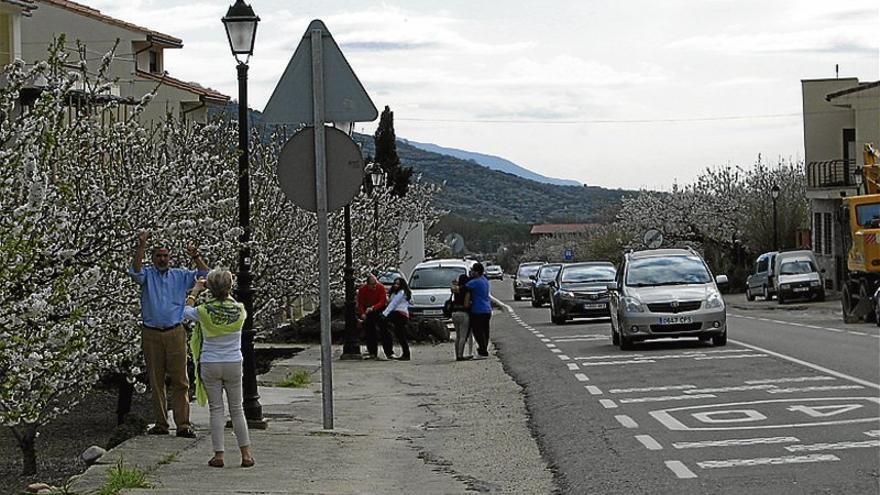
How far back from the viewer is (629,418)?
1410 centimetres

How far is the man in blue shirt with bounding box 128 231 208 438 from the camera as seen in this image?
12693mm

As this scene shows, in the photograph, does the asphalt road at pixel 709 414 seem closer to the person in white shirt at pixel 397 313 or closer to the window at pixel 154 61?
the person in white shirt at pixel 397 313

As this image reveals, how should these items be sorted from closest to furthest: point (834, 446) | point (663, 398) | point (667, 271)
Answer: point (834, 446) → point (663, 398) → point (667, 271)

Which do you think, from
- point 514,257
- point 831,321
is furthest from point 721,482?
point 514,257

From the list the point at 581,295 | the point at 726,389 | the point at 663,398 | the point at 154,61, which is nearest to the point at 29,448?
the point at 663,398

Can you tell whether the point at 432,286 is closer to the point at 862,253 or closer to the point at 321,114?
the point at 862,253

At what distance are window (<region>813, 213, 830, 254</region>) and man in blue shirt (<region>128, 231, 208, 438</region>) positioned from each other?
54.0 meters

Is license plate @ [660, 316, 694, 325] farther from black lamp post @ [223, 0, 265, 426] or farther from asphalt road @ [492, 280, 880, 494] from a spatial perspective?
black lamp post @ [223, 0, 265, 426]

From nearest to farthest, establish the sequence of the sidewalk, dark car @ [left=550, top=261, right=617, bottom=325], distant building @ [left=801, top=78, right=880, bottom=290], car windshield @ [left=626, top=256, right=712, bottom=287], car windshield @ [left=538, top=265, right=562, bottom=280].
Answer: the sidewalk < car windshield @ [left=626, top=256, right=712, bottom=287] < dark car @ [left=550, top=261, right=617, bottom=325] < car windshield @ [left=538, top=265, right=562, bottom=280] < distant building @ [left=801, top=78, right=880, bottom=290]

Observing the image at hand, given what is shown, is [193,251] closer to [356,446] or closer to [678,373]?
[356,446]

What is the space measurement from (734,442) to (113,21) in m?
36.3

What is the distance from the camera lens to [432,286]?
3438 cm

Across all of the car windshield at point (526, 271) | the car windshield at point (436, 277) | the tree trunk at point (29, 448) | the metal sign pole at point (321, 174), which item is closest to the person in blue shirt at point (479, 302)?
the car windshield at point (436, 277)

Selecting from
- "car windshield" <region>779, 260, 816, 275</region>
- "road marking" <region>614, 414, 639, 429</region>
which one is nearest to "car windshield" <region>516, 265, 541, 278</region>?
"car windshield" <region>779, 260, 816, 275</region>
